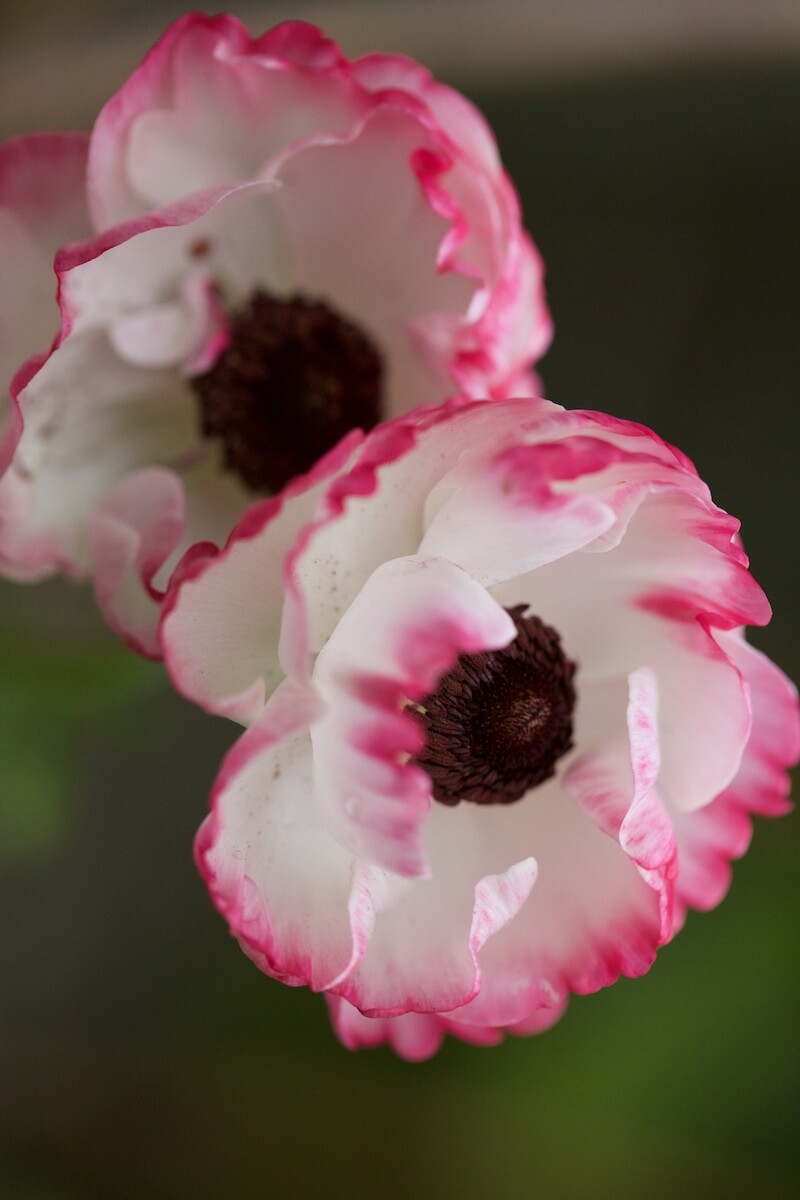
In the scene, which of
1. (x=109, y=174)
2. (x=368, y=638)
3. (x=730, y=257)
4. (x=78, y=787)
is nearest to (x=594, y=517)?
(x=368, y=638)

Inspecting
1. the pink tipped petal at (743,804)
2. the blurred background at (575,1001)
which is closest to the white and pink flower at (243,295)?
the pink tipped petal at (743,804)

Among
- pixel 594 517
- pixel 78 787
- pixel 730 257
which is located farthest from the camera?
pixel 730 257

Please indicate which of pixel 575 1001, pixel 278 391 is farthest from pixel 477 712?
pixel 575 1001

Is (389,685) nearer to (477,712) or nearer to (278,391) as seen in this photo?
(477,712)

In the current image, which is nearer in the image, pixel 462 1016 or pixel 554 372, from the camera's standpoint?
pixel 462 1016

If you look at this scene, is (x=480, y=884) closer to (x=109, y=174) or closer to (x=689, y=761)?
(x=689, y=761)

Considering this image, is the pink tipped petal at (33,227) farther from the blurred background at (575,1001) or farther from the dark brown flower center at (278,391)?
the blurred background at (575,1001)
